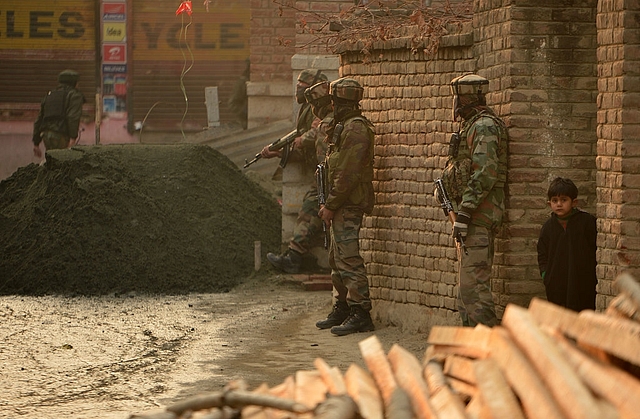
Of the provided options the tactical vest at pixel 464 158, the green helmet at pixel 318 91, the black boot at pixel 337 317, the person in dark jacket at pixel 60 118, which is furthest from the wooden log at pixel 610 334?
the person in dark jacket at pixel 60 118

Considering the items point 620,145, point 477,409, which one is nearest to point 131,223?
point 620,145

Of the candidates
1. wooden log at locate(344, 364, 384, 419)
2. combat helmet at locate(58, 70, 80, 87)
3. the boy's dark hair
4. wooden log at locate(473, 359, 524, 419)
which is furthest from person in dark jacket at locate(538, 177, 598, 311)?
combat helmet at locate(58, 70, 80, 87)

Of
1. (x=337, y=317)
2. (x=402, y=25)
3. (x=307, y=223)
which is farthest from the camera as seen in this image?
(x=307, y=223)

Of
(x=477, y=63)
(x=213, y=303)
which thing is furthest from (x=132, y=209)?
(x=477, y=63)

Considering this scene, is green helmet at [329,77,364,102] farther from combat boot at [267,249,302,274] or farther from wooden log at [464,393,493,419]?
wooden log at [464,393,493,419]

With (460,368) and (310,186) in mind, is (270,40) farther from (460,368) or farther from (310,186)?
(460,368)

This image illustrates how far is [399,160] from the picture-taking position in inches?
393

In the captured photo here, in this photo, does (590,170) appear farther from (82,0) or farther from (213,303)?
(82,0)

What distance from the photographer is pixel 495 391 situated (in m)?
3.97

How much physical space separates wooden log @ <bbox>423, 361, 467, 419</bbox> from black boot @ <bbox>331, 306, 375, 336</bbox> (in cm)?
529

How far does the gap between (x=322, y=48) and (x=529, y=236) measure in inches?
339

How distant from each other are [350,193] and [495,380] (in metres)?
5.84

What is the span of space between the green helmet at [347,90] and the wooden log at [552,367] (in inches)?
221

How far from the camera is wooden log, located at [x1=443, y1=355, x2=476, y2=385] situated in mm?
4344
